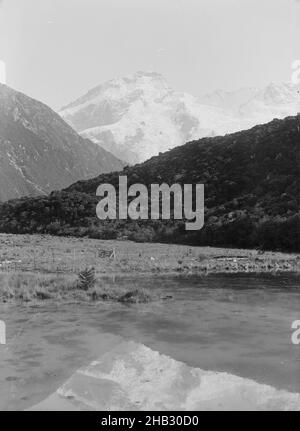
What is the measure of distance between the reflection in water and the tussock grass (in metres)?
1.03

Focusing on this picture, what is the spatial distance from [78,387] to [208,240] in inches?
1674

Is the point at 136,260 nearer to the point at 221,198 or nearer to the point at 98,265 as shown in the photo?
the point at 98,265

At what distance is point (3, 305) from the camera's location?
20.2 metres

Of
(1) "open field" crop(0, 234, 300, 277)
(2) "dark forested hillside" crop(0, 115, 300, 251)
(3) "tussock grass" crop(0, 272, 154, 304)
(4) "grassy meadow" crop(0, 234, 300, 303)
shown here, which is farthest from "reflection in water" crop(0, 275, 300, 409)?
(2) "dark forested hillside" crop(0, 115, 300, 251)

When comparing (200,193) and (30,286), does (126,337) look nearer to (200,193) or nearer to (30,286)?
(30,286)

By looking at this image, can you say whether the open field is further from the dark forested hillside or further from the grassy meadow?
the dark forested hillside

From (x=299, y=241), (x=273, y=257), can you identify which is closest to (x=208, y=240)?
(x=299, y=241)

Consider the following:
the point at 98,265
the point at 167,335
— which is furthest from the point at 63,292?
the point at 98,265

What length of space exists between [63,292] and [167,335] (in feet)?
28.1

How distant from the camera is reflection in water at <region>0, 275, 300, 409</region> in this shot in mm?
11633

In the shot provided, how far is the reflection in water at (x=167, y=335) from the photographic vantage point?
11.6m

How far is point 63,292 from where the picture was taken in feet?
75.1

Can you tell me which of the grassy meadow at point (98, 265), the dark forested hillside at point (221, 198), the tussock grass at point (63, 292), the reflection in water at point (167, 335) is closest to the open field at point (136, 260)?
the grassy meadow at point (98, 265)
